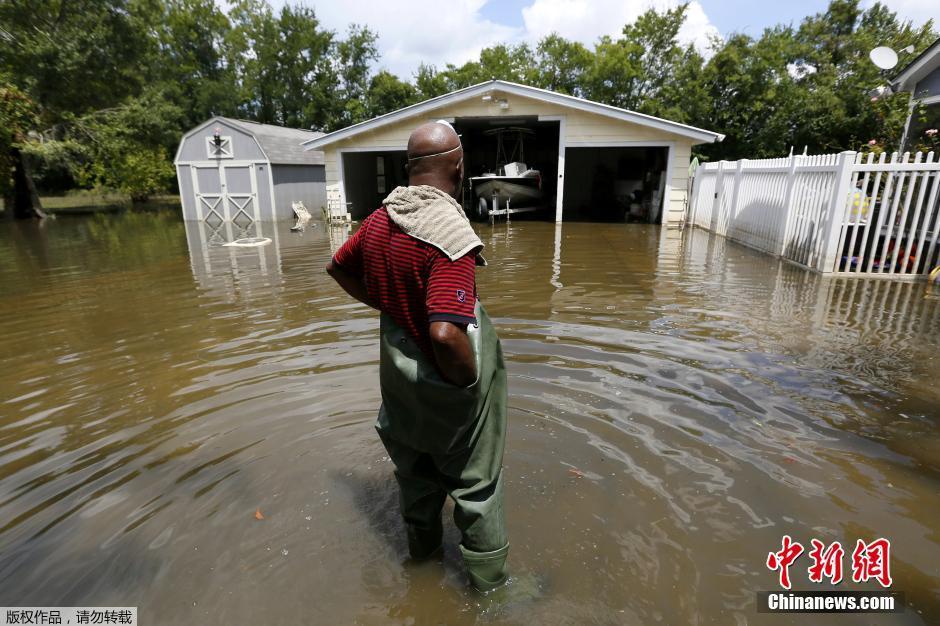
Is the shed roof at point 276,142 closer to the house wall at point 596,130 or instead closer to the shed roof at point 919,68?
the house wall at point 596,130

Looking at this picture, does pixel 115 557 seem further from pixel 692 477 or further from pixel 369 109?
pixel 369 109

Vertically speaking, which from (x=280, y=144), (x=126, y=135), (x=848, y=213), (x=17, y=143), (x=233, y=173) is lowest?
(x=848, y=213)

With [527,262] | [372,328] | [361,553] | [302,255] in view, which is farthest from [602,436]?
[302,255]

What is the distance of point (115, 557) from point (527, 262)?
800 cm

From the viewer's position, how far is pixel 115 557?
2400 millimetres

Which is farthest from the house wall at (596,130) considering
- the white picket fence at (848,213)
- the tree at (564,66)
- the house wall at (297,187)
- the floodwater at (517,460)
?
the tree at (564,66)

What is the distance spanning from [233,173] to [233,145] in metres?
1.02

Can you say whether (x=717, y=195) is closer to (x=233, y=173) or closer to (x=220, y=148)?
(x=233, y=173)

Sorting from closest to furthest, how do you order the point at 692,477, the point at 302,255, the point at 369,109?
the point at 692,477, the point at 302,255, the point at 369,109

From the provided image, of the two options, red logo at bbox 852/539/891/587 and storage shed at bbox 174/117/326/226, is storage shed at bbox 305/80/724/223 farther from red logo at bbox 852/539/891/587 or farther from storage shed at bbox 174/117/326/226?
red logo at bbox 852/539/891/587

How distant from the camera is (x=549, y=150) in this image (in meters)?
22.9

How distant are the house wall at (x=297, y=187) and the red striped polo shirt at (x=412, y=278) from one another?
19.8 m

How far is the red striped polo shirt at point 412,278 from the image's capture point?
5.32ft

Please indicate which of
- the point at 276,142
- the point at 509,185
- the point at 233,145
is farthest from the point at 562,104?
the point at 233,145
